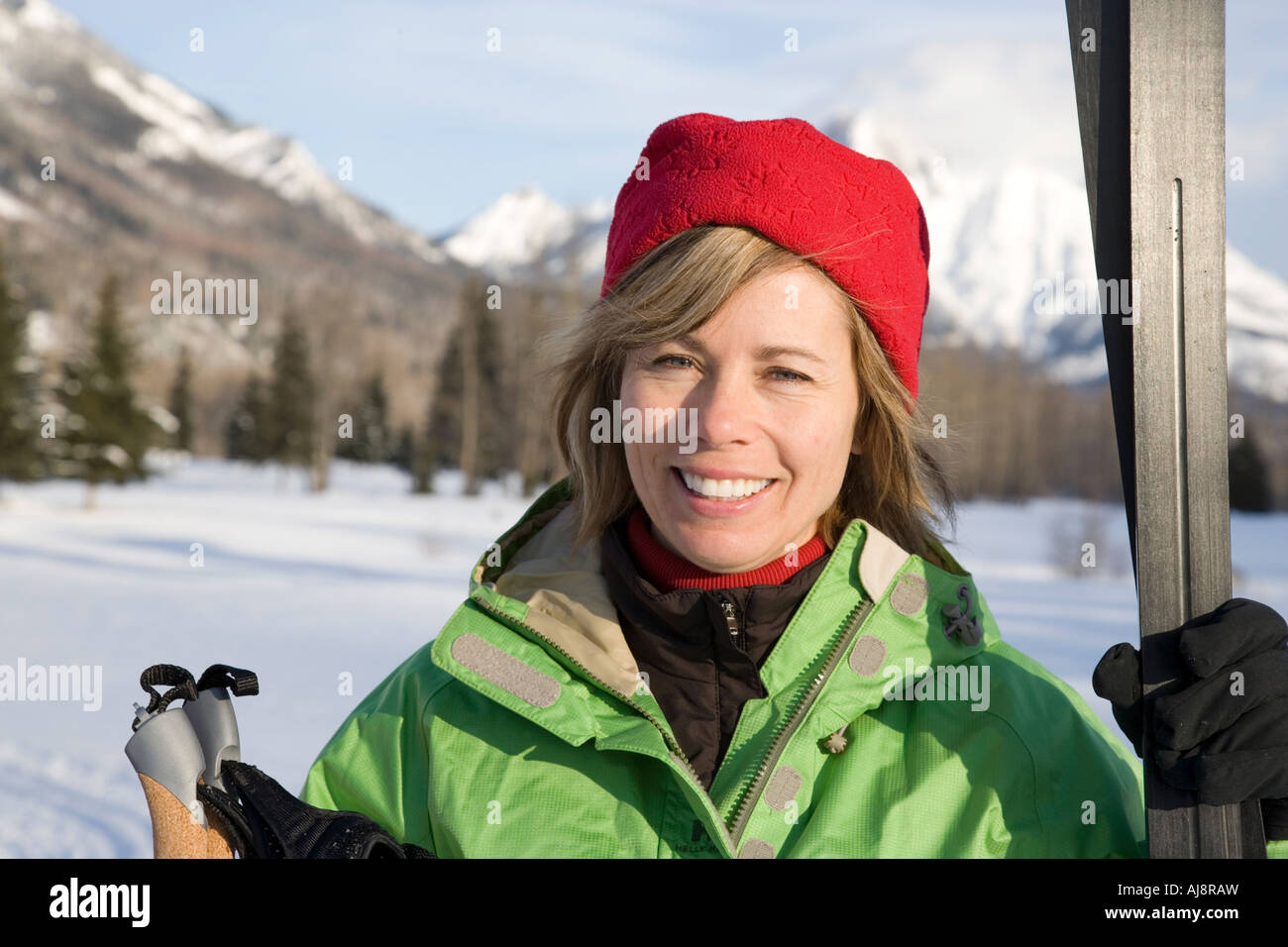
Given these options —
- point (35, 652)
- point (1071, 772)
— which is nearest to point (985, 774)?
point (1071, 772)

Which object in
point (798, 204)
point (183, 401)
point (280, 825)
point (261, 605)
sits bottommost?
point (261, 605)

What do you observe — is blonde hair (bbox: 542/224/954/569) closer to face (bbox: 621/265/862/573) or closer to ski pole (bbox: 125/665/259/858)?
face (bbox: 621/265/862/573)

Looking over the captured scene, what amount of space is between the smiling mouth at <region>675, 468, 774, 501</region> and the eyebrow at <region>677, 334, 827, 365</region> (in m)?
0.18

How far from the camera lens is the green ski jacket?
1.48m

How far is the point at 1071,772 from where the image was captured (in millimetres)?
1509

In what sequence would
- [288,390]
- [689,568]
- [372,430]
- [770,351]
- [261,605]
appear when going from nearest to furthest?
[770,351], [689,568], [261,605], [288,390], [372,430]

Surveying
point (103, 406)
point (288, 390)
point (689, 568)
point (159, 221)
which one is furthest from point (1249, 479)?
point (159, 221)

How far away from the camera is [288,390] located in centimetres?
4019

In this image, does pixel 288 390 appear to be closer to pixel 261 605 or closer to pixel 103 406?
pixel 103 406

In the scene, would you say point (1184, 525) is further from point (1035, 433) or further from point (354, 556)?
point (1035, 433)

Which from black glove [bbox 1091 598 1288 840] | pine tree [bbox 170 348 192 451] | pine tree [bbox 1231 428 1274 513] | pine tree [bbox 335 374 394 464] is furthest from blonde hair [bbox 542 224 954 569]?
pine tree [bbox 170 348 192 451]

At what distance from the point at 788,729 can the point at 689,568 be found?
0.33 meters

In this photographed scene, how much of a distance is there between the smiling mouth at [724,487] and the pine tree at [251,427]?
41.4 m

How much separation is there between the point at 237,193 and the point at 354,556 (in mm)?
182370
